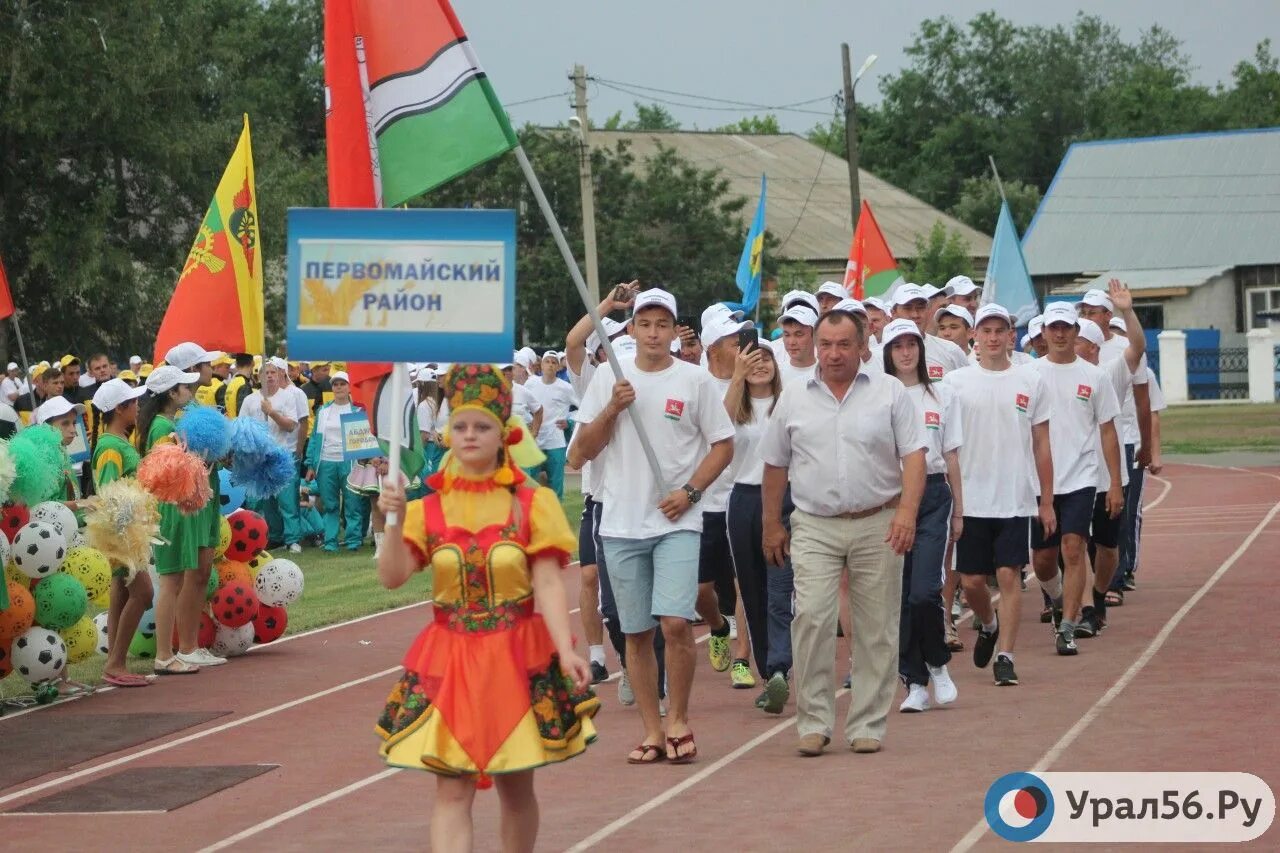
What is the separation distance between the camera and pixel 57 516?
42.0 ft

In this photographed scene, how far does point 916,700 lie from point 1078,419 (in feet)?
9.57

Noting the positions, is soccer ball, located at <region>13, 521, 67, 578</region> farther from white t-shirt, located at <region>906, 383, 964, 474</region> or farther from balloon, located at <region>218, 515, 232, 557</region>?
white t-shirt, located at <region>906, 383, 964, 474</region>

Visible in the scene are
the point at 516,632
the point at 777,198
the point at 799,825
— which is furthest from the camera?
the point at 777,198

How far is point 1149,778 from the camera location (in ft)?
29.5

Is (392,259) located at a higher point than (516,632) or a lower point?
higher

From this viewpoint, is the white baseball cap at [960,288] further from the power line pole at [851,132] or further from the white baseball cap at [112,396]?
the power line pole at [851,132]

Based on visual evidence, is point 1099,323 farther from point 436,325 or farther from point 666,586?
point 436,325

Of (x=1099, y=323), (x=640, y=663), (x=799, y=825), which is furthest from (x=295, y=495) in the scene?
(x=799, y=825)

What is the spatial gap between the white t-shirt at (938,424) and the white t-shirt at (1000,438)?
18.4 inches

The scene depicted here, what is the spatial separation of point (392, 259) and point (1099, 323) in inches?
350

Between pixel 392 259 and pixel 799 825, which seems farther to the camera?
pixel 799 825

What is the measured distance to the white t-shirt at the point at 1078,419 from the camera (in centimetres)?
1344

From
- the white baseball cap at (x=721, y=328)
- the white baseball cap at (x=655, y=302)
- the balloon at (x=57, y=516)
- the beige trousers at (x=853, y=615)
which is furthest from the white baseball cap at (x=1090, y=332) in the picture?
the balloon at (x=57, y=516)

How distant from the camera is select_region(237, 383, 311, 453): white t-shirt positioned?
904 inches
